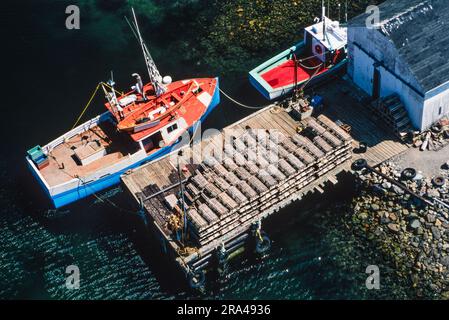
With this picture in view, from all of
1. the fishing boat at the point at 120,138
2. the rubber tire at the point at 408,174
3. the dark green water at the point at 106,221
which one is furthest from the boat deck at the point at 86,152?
the rubber tire at the point at 408,174

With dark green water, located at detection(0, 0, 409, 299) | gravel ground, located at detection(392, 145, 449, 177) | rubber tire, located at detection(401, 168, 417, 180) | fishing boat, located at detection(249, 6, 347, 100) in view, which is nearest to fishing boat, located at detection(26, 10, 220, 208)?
dark green water, located at detection(0, 0, 409, 299)

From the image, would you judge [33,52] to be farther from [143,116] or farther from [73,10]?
[143,116]

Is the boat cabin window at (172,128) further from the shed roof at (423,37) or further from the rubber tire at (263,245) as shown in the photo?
the shed roof at (423,37)

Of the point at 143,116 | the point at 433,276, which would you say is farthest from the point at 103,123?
the point at 433,276

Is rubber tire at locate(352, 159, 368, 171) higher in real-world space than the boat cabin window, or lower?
lower

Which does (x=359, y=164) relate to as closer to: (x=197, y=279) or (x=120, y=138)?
(x=197, y=279)

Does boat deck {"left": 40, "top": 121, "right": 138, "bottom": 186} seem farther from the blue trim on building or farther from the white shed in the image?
the white shed
